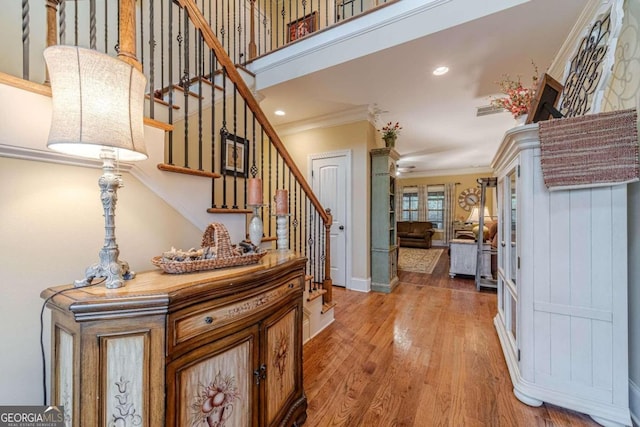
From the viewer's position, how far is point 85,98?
0.75 m

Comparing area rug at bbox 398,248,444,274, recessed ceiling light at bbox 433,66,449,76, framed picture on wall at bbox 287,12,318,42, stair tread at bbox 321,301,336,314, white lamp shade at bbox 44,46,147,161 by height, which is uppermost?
framed picture on wall at bbox 287,12,318,42

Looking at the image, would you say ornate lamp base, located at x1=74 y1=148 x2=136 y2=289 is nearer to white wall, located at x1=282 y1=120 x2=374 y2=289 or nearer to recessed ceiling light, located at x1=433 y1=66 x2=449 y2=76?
recessed ceiling light, located at x1=433 y1=66 x2=449 y2=76

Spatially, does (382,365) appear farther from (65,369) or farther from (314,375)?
(65,369)

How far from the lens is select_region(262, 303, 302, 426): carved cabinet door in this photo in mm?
1147

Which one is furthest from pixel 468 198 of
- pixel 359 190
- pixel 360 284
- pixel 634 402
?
pixel 634 402

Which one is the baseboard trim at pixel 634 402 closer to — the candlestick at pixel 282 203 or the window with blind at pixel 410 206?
the candlestick at pixel 282 203

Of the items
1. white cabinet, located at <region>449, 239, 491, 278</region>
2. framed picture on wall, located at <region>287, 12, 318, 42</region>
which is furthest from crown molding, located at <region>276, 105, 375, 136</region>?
white cabinet, located at <region>449, 239, 491, 278</region>

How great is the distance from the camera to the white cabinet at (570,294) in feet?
4.54

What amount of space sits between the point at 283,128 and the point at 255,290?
396 centimetres

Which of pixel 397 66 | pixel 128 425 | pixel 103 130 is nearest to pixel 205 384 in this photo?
pixel 128 425

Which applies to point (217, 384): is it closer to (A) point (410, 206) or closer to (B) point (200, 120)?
(B) point (200, 120)

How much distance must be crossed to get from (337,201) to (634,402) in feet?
10.8

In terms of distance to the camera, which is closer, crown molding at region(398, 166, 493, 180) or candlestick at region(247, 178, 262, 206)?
candlestick at region(247, 178, 262, 206)

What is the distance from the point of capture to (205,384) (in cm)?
90
